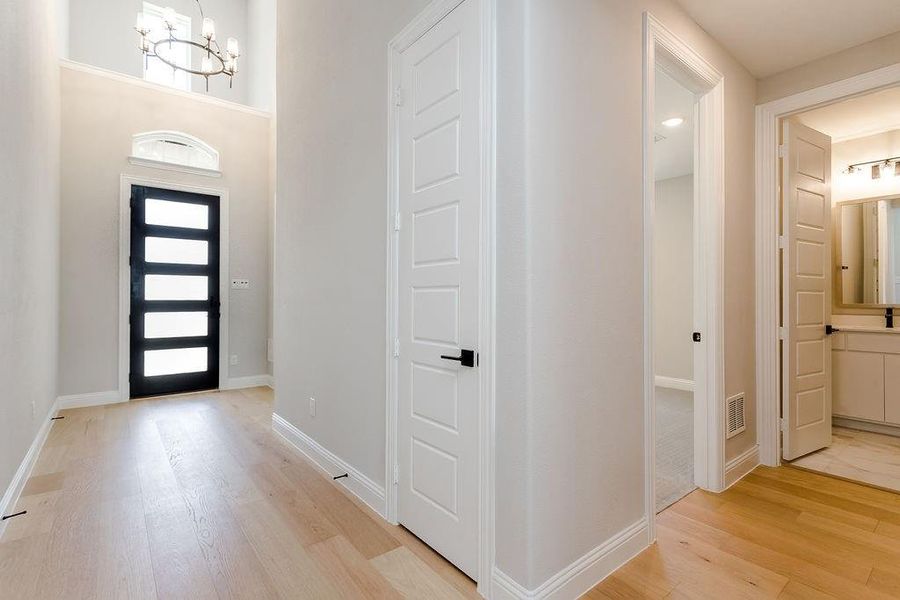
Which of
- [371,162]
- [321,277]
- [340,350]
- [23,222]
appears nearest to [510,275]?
[371,162]

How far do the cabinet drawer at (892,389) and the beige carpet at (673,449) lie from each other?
58.4 inches

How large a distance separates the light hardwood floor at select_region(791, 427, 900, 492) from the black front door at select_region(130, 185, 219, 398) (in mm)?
5996

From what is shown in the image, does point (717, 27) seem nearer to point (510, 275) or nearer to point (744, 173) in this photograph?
point (744, 173)

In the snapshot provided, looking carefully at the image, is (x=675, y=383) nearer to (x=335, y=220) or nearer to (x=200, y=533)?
(x=335, y=220)

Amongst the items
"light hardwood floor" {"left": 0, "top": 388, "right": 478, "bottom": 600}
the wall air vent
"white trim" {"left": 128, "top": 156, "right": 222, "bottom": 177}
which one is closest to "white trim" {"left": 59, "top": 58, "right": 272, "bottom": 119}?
"white trim" {"left": 128, "top": 156, "right": 222, "bottom": 177}

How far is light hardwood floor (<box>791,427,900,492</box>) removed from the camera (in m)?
2.75

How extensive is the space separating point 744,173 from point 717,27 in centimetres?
94

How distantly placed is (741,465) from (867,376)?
1.99 metres

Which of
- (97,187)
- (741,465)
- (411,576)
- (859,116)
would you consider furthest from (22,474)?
(859,116)

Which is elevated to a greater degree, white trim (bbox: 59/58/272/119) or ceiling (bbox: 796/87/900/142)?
white trim (bbox: 59/58/272/119)

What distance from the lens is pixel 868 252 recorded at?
157 inches

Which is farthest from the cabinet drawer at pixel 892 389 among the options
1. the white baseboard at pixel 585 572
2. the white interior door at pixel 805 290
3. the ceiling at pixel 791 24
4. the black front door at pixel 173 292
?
the black front door at pixel 173 292

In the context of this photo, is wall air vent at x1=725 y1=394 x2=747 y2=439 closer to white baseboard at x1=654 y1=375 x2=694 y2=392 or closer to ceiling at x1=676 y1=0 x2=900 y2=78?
ceiling at x1=676 y1=0 x2=900 y2=78

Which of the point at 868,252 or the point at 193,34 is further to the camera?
the point at 193,34
